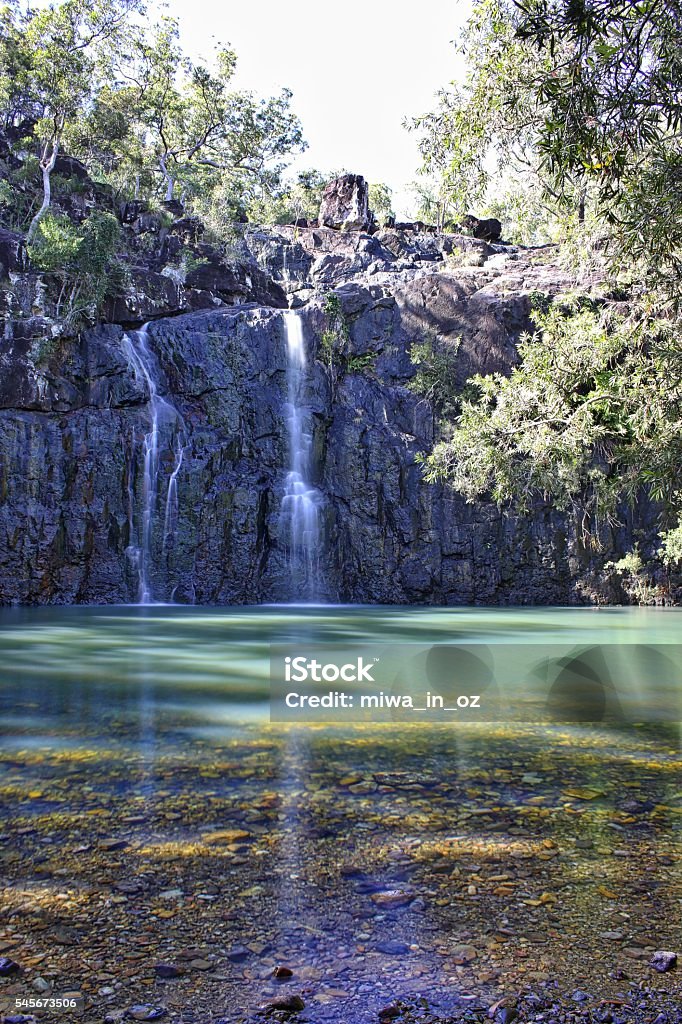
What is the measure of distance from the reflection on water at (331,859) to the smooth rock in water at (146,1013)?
29mm

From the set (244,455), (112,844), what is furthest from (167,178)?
(112,844)

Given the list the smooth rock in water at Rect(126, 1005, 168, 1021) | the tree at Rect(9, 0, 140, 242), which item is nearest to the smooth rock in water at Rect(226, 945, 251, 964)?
the smooth rock in water at Rect(126, 1005, 168, 1021)

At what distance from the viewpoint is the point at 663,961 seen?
2020mm

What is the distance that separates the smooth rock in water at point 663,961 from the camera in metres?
2.00

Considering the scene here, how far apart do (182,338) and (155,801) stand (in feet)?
61.5

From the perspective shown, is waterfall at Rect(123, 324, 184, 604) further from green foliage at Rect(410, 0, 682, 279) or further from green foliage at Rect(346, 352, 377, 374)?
green foliage at Rect(410, 0, 682, 279)

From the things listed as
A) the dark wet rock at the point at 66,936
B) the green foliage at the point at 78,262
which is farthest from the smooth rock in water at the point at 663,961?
the green foliage at the point at 78,262

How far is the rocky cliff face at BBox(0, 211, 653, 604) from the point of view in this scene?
18.6 m

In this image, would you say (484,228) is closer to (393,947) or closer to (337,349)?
(337,349)

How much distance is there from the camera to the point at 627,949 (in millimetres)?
2100

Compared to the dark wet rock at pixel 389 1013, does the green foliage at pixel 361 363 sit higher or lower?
higher

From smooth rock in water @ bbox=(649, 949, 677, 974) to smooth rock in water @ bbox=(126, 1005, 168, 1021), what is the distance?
1.24 metres

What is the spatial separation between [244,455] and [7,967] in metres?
18.5

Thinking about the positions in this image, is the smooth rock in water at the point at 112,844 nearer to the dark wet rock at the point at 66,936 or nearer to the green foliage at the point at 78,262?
the dark wet rock at the point at 66,936
